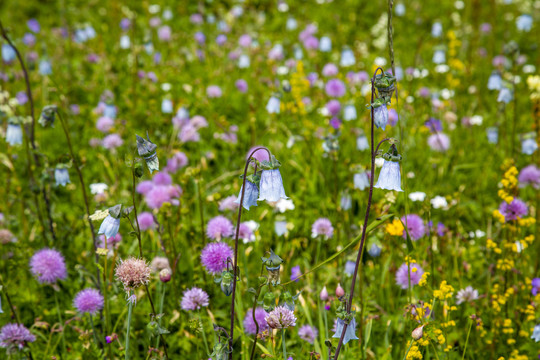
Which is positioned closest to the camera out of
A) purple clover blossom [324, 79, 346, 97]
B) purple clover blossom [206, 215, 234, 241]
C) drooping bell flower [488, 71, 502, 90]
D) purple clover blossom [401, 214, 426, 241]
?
purple clover blossom [206, 215, 234, 241]

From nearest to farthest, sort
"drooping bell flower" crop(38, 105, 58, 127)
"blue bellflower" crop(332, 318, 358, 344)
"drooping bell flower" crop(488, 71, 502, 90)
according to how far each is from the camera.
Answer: "blue bellflower" crop(332, 318, 358, 344)
"drooping bell flower" crop(38, 105, 58, 127)
"drooping bell flower" crop(488, 71, 502, 90)

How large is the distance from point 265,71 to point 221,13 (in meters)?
2.04

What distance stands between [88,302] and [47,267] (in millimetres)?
396

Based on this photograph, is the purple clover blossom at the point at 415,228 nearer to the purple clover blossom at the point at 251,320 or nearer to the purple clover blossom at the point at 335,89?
the purple clover blossom at the point at 251,320

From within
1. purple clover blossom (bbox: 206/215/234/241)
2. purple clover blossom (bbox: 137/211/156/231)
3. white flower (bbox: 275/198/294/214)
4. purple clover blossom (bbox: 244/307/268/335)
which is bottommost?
purple clover blossom (bbox: 244/307/268/335)

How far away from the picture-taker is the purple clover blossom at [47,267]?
101 inches

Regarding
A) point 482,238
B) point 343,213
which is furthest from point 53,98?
point 482,238

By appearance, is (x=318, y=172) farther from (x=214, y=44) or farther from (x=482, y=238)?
(x=214, y=44)

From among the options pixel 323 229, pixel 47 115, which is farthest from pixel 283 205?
pixel 47 115

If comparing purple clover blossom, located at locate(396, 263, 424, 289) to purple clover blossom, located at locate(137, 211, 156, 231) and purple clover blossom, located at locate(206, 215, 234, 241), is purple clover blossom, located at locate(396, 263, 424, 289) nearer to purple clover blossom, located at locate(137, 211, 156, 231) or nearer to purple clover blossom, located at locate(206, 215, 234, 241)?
purple clover blossom, located at locate(206, 215, 234, 241)

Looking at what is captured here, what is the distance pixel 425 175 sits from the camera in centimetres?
422

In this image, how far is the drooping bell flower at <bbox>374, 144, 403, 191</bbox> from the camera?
1722 millimetres

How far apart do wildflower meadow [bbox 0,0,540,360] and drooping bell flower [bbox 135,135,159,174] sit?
17mm

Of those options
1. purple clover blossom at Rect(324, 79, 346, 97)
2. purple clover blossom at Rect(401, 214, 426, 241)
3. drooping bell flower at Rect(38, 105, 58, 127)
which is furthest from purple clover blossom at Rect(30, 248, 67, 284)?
purple clover blossom at Rect(324, 79, 346, 97)
